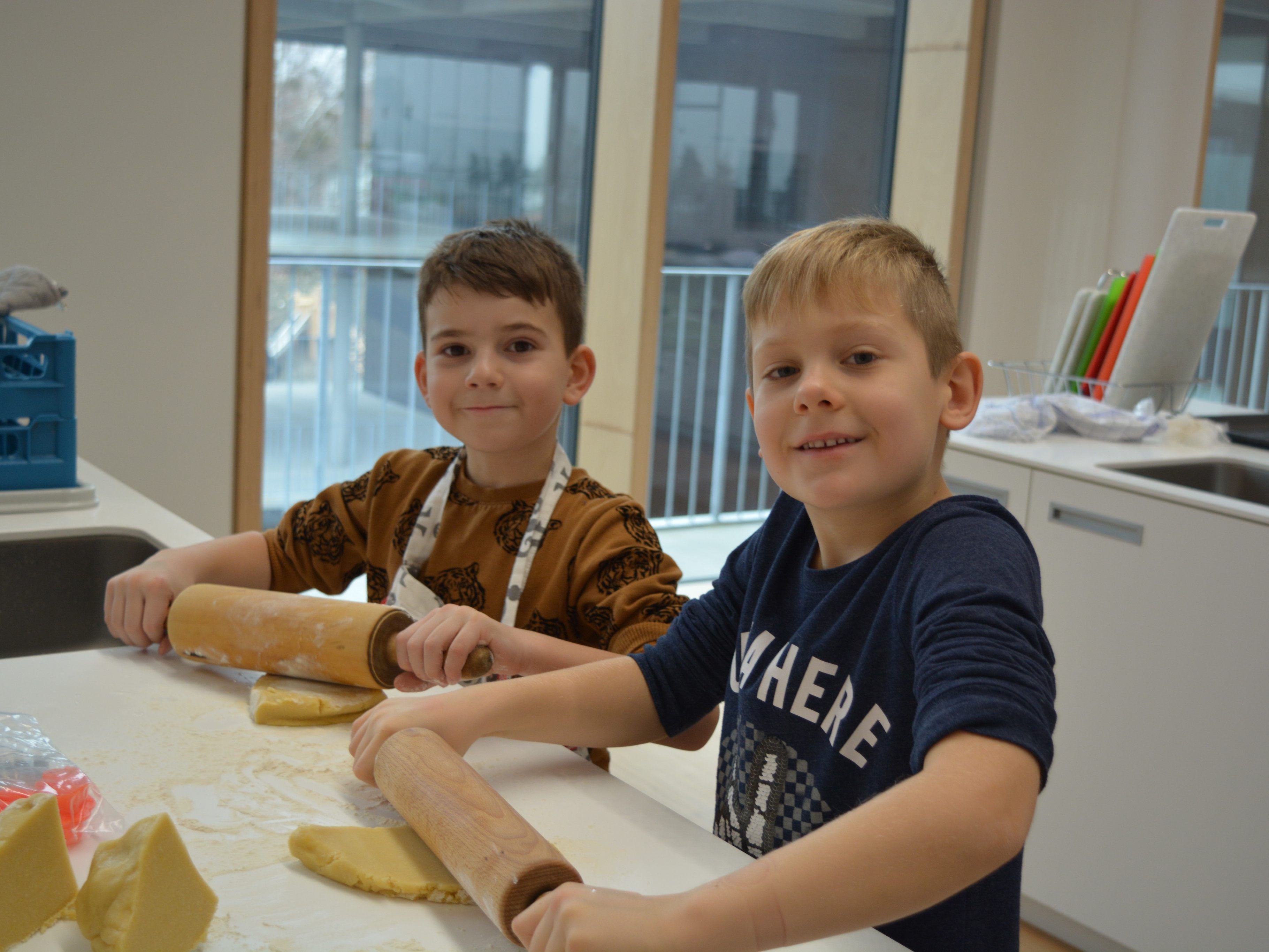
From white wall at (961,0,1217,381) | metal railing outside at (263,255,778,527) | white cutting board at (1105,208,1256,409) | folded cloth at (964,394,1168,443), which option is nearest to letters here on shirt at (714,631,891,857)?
folded cloth at (964,394,1168,443)

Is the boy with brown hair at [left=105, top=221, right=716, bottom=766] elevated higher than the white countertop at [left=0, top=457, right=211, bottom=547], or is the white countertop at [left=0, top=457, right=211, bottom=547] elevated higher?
the boy with brown hair at [left=105, top=221, right=716, bottom=766]

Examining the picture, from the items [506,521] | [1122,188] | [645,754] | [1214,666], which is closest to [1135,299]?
[1214,666]

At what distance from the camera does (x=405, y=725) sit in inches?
30.4

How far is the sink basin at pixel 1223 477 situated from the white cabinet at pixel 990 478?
0.26m

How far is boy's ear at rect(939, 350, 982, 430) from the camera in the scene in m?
0.85

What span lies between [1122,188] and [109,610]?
12.4 feet

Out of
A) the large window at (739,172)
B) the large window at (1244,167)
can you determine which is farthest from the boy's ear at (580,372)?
the large window at (1244,167)

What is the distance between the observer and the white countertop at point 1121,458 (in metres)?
1.68

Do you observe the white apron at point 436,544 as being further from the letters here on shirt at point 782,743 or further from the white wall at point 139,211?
the white wall at point 139,211

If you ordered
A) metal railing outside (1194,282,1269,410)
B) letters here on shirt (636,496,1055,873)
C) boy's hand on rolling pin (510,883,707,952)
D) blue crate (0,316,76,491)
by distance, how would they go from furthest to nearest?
metal railing outside (1194,282,1269,410) → blue crate (0,316,76,491) → letters here on shirt (636,496,1055,873) → boy's hand on rolling pin (510,883,707,952)

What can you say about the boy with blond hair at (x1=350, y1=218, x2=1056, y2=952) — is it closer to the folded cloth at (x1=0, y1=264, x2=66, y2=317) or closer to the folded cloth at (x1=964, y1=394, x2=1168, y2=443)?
the folded cloth at (x1=0, y1=264, x2=66, y2=317)

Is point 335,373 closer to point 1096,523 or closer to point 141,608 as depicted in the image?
point 1096,523

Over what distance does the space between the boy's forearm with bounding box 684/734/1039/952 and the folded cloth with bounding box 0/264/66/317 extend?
1293 millimetres

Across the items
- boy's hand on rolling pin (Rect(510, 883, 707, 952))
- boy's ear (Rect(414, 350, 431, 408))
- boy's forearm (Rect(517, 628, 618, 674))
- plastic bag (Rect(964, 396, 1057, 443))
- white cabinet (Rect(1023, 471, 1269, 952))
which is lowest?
white cabinet (Rect(1023, 471, 1269, 952))
